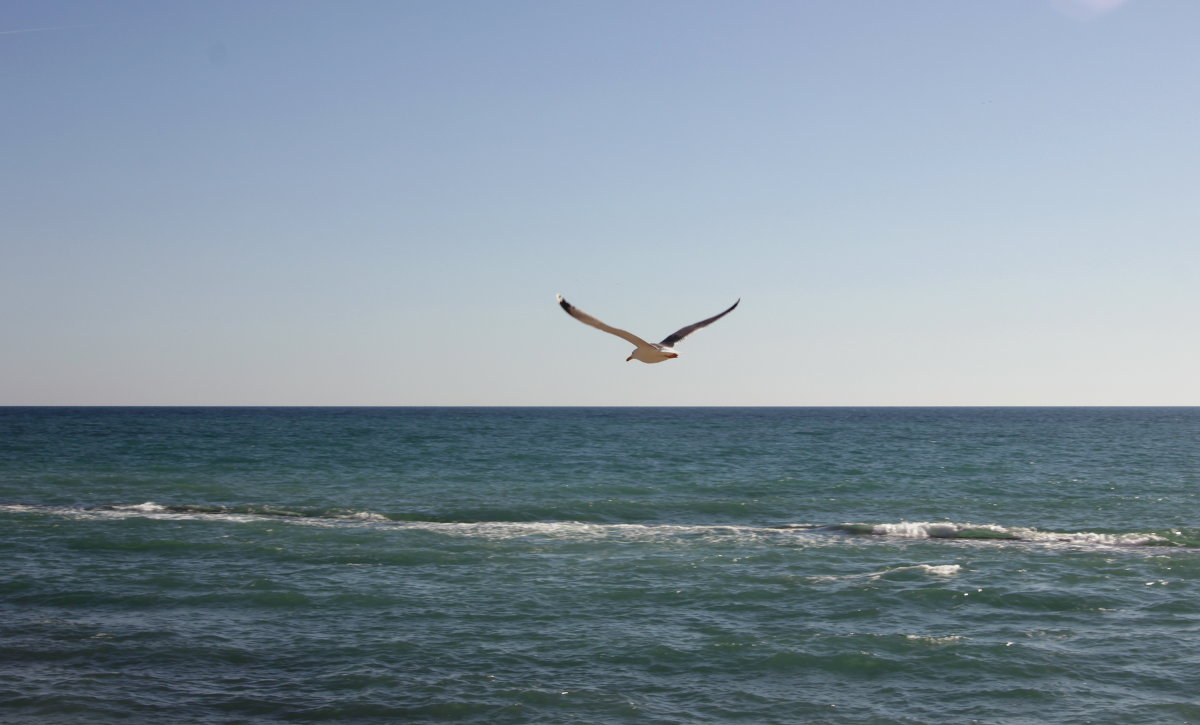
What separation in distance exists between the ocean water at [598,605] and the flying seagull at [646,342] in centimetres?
411

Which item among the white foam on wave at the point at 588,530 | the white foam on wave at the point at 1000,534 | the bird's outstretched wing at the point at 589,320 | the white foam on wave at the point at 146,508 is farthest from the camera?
the white foam on wave at the point at 146,508

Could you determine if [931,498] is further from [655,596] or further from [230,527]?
[230,527]

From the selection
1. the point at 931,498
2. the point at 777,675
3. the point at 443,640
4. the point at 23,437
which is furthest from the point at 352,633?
the point at 23,437

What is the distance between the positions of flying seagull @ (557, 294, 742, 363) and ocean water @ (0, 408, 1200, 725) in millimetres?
4106

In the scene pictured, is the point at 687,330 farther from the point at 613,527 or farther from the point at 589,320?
the point at 613,527

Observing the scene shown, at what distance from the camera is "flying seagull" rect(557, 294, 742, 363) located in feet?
30.4

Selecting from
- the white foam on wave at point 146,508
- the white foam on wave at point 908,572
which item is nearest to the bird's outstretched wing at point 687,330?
the white foam on wave at point 908,572

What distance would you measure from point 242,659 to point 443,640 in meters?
2.72

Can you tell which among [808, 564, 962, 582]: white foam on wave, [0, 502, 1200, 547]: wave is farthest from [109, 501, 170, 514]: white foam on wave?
[808, 564, 962, 582]: white foam on wave

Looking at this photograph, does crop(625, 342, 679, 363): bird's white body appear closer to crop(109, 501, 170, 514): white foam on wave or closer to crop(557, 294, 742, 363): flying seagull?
crop(557, 294, 742, 363): flying seagull

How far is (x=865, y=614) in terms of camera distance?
598 inches

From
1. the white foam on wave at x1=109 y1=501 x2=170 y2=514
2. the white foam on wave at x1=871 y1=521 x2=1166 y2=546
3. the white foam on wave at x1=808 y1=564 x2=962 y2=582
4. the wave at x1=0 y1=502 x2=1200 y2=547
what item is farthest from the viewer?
the white foam on wave at x1=109 y1=501 x2=170 y2=514

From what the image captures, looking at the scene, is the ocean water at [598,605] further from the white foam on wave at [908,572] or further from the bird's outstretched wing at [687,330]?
the bird's outstretched wing at [687,330]

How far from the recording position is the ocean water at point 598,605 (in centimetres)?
1154
